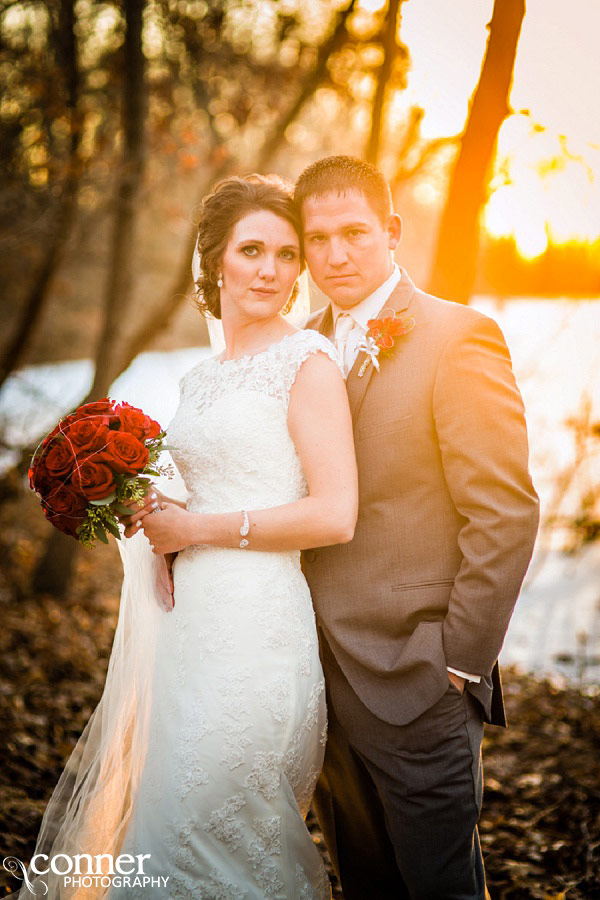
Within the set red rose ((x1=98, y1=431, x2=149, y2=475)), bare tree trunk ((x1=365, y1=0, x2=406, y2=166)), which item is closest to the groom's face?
red rose ((x1=98, y1=431, x2=149, y2=475))

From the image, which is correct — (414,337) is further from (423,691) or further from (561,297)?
(561,297)

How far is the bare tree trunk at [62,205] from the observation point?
602 cm

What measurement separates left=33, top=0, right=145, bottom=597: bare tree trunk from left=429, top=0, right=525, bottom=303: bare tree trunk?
10.5 feet

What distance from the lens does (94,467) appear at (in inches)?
92.4

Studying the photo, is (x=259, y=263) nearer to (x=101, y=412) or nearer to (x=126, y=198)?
(x=101, y=412)

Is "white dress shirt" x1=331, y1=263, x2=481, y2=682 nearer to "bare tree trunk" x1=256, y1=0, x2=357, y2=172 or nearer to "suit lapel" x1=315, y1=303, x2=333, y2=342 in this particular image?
"suit lapel" x1=315, y1=303, x2=333, y2=342

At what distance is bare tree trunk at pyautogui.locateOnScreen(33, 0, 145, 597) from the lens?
18.7ft

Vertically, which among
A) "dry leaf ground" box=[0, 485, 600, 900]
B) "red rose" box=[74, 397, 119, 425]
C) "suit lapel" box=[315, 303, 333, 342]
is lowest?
"dry leaf ground" box=[0, 485, 600, 900]

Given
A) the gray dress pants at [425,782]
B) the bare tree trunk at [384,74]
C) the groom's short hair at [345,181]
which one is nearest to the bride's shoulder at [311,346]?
the groom's short hair at [345,181]

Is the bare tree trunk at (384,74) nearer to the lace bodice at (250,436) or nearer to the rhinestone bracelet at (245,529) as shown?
the lace bodice at (250,436)

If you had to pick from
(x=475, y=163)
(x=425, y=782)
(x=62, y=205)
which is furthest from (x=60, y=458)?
(x=62, y=205)

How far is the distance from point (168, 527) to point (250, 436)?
0.39 metres

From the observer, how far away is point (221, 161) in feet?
23.6

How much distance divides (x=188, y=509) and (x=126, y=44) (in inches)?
170
